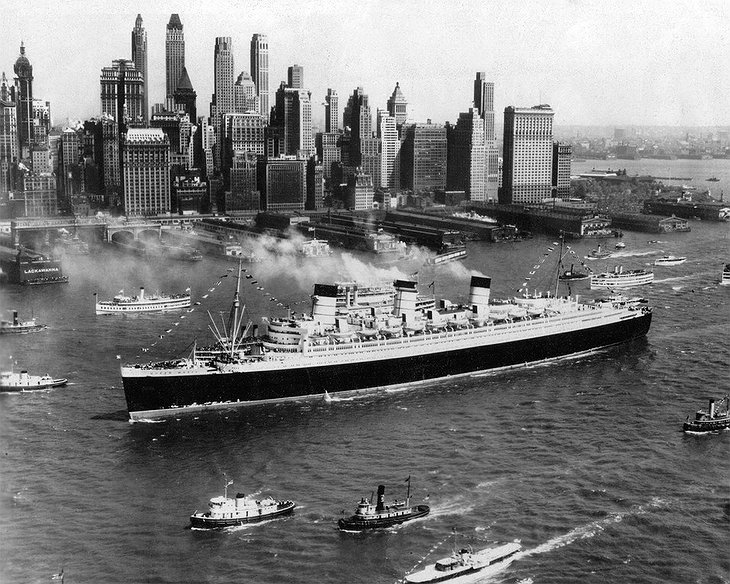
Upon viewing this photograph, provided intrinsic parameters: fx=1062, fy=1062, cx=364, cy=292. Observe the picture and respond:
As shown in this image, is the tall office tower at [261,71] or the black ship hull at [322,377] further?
the tall office tower at [261,71]

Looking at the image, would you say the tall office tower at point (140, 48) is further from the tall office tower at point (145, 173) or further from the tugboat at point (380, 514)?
the tugboat at point (380, 514)

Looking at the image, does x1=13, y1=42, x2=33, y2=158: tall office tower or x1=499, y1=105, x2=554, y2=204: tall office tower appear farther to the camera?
x1=499, y1=105, x2=554, y2=204: tall office tower

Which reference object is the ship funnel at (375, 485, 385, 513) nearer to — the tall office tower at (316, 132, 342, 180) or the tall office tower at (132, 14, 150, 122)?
the tall office tower at (316, 132, 342, 180)

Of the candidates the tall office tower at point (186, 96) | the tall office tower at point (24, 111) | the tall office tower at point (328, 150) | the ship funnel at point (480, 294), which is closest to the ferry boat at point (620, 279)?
the ship funnel at point (480, 294)

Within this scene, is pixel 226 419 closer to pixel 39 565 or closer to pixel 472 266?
pixel 39 565

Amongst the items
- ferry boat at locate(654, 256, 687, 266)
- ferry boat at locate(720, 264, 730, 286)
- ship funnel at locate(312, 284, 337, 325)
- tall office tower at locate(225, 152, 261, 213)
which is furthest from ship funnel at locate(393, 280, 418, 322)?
tall office tower at locate(225, 152, 261, 213)
